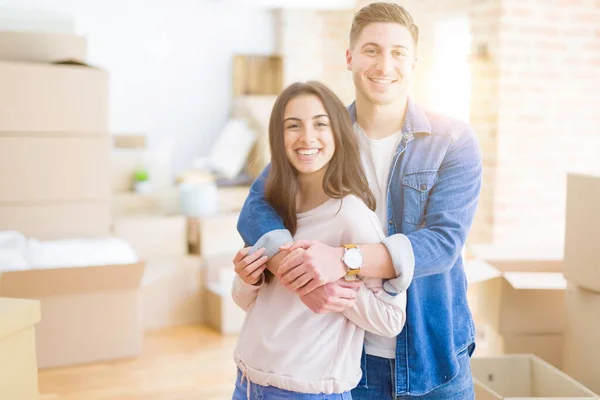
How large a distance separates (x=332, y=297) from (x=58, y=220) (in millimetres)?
2416

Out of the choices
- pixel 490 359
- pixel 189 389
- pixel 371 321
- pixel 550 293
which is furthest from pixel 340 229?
pixel 189 389

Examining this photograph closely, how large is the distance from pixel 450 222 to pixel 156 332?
272cm

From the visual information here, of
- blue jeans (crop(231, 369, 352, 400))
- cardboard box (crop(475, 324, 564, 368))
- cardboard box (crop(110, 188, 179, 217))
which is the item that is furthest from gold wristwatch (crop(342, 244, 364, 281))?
cardboard box (crop(110, 188, 179, 217))

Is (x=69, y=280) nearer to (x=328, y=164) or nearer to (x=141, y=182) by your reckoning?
(x=141, y=182)

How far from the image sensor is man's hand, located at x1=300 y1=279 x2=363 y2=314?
130 centimetres

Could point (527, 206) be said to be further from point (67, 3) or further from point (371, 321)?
point (67, 3)

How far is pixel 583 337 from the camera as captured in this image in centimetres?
232

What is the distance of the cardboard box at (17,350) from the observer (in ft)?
4.93

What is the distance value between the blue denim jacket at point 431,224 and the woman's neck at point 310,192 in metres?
0.07

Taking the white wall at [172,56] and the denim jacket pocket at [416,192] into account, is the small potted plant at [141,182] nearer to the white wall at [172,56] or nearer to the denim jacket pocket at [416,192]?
the white wall at [172,56]

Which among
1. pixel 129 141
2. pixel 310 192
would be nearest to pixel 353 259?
pixel 310 192

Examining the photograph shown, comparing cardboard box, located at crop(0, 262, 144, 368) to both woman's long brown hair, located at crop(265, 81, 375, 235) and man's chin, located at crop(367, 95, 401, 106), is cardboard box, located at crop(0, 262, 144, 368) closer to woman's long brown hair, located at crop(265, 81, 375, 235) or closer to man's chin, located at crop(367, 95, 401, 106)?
woman's long brown hair, located at crop(265, 81, 375, 235)

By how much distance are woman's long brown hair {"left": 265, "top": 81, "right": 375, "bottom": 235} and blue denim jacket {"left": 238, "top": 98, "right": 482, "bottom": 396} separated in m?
0.04

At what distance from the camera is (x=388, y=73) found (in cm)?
144
